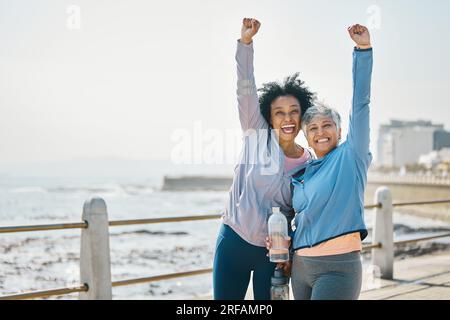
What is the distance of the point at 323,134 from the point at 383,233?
15.2 ft

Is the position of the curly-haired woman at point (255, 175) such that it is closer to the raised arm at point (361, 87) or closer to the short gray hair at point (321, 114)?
the short gray hair at point (321, 114)

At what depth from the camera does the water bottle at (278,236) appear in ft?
9.07

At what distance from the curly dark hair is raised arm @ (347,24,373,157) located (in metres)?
0.33

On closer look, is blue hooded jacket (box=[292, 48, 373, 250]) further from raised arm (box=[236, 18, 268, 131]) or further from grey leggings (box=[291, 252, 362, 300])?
raised arm (box=[236, 18, 268, 131])

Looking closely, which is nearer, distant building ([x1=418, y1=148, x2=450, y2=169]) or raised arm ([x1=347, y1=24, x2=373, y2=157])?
raised arm ([x1=347, y1=24, x2=373, y2=157])

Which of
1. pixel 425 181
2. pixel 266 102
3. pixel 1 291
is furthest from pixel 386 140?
pixel 266 102

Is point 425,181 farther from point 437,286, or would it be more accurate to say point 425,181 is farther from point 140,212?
point 437,286

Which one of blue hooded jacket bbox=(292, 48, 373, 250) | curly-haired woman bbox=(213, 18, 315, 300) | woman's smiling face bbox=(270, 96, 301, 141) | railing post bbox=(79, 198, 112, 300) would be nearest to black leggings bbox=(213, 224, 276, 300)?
curly-haired woman bbox=(213, 18, 315, 300)

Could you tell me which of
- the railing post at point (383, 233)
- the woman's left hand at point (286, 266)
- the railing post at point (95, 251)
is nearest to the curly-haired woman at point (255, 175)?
the woman's left hand at point (286, 266)

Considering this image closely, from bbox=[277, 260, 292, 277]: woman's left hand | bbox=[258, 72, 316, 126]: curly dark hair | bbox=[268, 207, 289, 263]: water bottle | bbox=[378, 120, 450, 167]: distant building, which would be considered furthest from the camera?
bbox=[378, 120, 450, 167]: distant building

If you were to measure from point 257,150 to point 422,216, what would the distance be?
184 ft

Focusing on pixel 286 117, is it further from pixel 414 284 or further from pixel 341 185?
pixel 414 284

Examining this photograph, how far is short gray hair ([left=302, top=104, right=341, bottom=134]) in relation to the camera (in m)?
2.80
